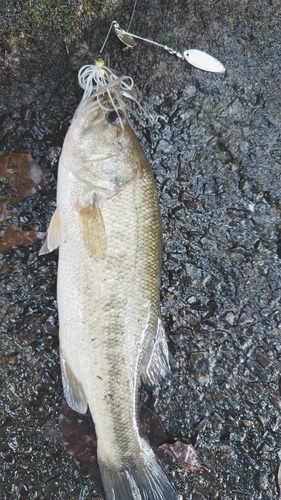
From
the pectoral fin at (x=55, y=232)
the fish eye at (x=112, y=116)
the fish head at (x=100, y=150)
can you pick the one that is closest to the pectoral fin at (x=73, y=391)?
the pectoral fin at (x=55, y=232)

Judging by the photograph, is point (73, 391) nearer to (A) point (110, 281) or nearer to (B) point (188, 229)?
(A) point (110, 281)

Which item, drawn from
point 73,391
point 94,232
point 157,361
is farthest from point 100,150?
point 73,391

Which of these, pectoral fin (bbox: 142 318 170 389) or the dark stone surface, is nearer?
pectoral fin (bbox: 142 318 170 389)

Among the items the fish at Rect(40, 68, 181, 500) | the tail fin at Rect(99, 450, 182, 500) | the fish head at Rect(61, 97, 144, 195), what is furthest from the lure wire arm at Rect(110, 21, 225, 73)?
the tail fin at Rect(99, 450, 182, 500)

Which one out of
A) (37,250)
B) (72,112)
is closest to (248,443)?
(37,250)

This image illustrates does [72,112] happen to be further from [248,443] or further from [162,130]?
[248,443]

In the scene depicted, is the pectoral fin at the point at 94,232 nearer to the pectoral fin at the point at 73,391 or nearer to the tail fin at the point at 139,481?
the pectoral fin at the point at 73,391

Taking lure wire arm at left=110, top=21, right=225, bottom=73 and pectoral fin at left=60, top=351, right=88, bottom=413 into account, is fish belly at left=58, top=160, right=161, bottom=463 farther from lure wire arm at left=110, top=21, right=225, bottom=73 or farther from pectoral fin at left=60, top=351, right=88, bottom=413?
lure wire arm at left=110, top=21, right=225, bottom=73
